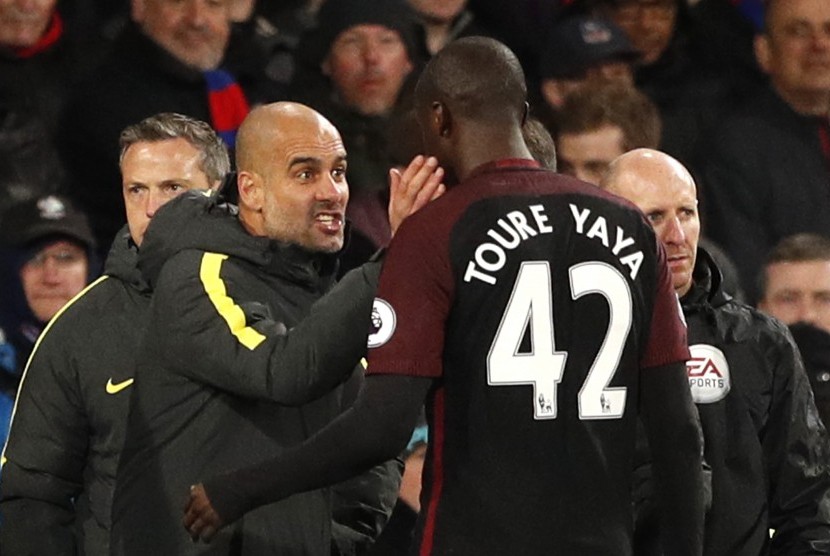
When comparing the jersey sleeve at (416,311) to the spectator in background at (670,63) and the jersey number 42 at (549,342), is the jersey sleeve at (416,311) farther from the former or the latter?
the spectator in background at (670,63)

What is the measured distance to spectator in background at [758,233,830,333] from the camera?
17.9ft

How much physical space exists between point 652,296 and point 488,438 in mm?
367

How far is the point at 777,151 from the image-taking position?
5809 mm

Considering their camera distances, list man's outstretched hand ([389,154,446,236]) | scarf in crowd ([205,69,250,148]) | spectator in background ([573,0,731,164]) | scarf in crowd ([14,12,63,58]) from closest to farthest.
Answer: man's outstretched hand ([389,154,446,236]) → scarf in crowd ([14,12,63,58]) → scarf in crowd ([205,69,250,148]) → spectator in background ([573,0,731,164])

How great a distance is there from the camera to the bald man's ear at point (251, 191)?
358 cm

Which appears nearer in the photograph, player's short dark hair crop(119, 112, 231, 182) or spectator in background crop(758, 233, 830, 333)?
player's short dark hair crop(119, 112, 231, 182)

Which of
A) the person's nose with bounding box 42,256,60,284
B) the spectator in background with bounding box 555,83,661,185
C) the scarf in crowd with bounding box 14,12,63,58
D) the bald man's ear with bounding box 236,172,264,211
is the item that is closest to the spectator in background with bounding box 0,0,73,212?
the scarf in crowd with bounding box 14,12,63,58

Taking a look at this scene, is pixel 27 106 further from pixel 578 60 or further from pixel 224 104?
pixel 578 60

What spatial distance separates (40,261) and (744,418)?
2.32 m

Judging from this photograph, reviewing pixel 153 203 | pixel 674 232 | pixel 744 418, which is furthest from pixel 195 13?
pixel 744 418

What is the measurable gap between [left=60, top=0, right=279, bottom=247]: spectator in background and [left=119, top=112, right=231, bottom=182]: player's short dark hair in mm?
959

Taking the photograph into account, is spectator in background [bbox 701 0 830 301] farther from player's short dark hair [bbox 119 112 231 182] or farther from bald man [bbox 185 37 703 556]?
bald man [bbox 185 37 703 556]

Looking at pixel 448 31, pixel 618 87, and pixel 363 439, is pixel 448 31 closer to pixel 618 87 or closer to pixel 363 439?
pixel 618 87

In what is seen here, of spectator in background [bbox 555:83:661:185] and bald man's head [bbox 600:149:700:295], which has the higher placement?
bald man's head [bbox 600:149:700:295]
